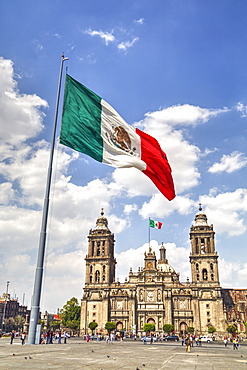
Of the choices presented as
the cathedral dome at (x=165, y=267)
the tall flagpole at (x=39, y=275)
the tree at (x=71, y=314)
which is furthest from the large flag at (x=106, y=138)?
the cathedral dome at (x=165, y=267)

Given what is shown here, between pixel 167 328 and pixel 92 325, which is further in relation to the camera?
pixel 92 325

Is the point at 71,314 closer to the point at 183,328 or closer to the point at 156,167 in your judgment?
the point at 183,328

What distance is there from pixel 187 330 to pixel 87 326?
2381cm

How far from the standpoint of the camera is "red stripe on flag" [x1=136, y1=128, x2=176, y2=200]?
16406mm

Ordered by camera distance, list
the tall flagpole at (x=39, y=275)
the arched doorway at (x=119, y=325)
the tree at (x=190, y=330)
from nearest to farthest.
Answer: the tall flagpole at (x=39, y=275)
the tree at (x=190, y=330)
the arched doorway at (x=119, y=325)

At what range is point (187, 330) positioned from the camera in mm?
80688

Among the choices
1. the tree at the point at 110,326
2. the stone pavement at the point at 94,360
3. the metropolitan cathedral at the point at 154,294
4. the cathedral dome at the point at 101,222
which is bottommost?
the stone pavement at the point at 94,360

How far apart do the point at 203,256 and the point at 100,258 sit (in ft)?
84.3

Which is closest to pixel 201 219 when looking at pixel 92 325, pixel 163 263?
pixel 163 263

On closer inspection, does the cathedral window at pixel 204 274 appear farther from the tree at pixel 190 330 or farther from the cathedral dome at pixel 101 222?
the cathedral dome at pixel 101 222

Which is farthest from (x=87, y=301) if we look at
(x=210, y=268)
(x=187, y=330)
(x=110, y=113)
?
(x=110, y=113)

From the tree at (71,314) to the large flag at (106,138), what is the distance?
8472 centimetres

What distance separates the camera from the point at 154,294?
8750cm

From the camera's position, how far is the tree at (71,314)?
92438 mm
